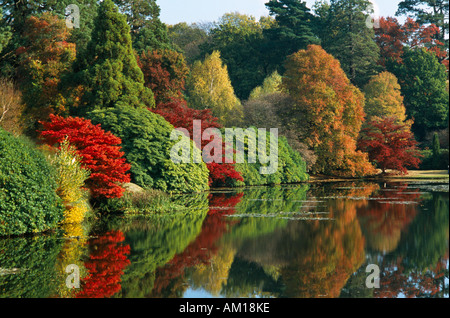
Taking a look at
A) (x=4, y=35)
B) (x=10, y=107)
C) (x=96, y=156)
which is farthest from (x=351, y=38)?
(x=96, y=156)

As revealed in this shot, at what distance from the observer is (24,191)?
40.2 feet

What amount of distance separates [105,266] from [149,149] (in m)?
12.9

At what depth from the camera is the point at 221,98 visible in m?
41.3

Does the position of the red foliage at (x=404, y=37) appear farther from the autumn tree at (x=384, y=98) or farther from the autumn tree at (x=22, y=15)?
the autumn tree at (x=22, y=15)

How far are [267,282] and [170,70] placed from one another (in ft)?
82.2

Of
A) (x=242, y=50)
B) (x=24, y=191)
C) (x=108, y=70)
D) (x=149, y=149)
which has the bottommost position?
(x=24, y=191)

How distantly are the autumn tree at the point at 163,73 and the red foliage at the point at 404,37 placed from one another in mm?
25648

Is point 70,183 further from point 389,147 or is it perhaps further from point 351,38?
point 351,38

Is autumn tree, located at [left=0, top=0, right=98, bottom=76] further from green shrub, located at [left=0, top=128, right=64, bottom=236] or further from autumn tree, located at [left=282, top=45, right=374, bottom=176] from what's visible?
green shrub, located at [left=0, top=128, right=64, bottom=236]

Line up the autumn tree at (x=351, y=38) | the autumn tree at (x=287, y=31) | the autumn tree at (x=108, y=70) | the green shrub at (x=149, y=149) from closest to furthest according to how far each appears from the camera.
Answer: the green shrub at (x=149, y=149) → the autumn tree at (x=108, y=70) → the autumn tree at (x=351, y=38) → the autumn tree at (x=287, y=31)

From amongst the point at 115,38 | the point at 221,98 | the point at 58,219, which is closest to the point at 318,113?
the point at 221,98

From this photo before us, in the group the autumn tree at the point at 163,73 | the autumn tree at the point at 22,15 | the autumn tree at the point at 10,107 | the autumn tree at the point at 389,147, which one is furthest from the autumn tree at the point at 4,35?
the autumn tree at the point at 389,147

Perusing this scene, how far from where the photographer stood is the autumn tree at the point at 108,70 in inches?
1032

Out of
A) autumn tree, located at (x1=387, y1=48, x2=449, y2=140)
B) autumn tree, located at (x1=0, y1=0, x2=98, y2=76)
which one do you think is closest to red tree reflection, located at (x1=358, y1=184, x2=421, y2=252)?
autumn tree, located at (x1=0, y1=0, x2=98, y2=76)
